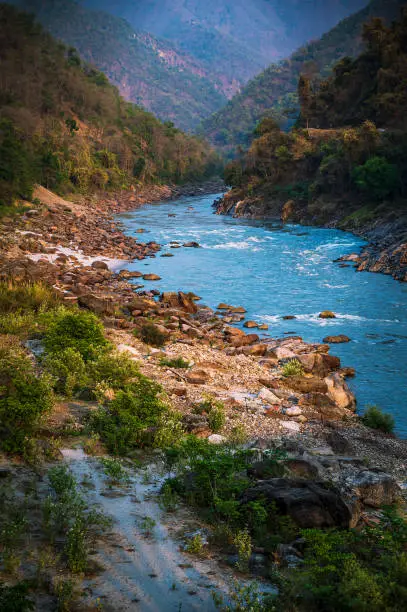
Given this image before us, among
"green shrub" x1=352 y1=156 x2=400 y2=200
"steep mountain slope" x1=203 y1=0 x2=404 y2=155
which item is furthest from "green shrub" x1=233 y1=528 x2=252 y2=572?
"steep mountain slope" x1=203 y1=0 x2=404 y2=155

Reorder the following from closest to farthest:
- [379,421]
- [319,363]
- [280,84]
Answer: [379,421]
[319,363]
[280,84]

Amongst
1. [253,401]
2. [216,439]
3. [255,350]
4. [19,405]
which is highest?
[19,405]

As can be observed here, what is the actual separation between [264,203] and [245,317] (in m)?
33.6

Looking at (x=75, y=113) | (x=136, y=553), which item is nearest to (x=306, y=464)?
(x=136, y=553)

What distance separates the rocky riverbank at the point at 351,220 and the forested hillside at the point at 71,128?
51.9ft

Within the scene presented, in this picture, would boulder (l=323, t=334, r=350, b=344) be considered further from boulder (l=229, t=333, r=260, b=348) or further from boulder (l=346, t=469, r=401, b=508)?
boulder (l=346, t=469, r=401, b=508)

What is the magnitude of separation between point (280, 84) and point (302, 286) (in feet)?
481

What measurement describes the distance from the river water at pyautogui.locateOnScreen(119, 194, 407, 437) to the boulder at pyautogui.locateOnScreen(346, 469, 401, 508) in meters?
4.28

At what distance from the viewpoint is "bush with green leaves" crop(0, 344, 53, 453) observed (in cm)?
689

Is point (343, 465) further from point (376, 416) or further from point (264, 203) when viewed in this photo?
point (264, 203)

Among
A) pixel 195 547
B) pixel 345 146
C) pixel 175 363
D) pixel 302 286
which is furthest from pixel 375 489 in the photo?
pixel 345 146

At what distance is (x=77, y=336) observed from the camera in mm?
11336

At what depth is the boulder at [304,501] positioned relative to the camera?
582cm

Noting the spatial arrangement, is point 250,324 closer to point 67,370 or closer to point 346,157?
point 67,370
